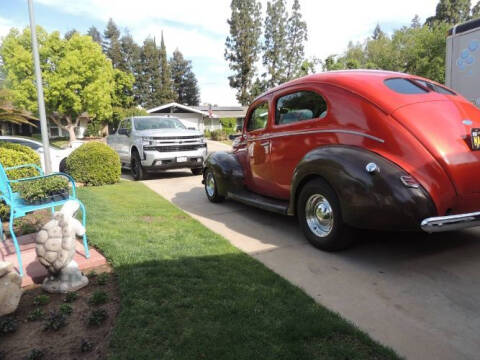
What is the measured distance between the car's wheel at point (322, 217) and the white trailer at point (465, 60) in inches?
177

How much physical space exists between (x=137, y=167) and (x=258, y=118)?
5.74m

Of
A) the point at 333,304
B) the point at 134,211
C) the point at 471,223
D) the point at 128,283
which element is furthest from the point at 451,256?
the point at 134,211

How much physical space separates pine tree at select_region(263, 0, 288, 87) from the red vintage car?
139ft

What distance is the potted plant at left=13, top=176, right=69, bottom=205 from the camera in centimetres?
395

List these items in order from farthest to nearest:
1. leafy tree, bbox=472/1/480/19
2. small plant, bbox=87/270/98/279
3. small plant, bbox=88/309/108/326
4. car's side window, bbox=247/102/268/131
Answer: leafy tree, bbox=472/1/480/19 < car's side window, bbox=247/102/268/131 < small plant, bbox=87/270/98/279 < small plant, bbox=88/309/108/326

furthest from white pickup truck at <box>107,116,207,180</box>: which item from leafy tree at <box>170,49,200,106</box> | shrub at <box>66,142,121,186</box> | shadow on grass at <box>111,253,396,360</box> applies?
leafy tree at <box>170,49,200,106</box>

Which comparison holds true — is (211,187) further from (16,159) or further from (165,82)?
(165,82)

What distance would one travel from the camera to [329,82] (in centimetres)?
427

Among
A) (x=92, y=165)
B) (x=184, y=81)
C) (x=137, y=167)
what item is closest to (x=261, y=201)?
(x=92, y=165)

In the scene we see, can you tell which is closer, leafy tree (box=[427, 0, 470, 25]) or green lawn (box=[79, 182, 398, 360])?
green lawn (box=[79, 182, 398, 360])

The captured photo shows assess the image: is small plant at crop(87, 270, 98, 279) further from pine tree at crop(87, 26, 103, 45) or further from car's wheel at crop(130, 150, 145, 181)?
pine tree at crop(87, 26, 103, 45)

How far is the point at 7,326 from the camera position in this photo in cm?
264

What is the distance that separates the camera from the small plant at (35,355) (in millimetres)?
2302

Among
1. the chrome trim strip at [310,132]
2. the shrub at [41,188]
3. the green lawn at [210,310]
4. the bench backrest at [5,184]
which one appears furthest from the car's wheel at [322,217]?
the bench backrest at [5,184]
